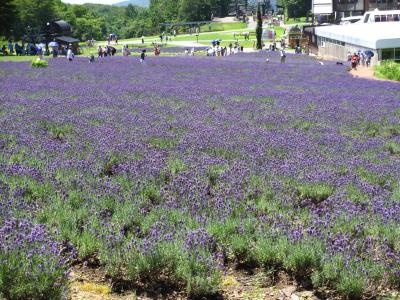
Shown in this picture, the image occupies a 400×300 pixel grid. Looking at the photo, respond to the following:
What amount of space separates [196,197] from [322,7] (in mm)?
88041

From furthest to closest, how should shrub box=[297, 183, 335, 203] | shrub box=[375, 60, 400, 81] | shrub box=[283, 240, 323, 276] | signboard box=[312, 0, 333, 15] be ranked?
signboard box=[312, 0, 333, 15], shrub box=[375, 60, 400, 81], shrub box=[297, 183, 335, 203], shrub box=[283, 240, 323, 276]

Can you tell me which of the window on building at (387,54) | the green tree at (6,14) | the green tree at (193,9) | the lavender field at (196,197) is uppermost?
the green tree at (193,9)

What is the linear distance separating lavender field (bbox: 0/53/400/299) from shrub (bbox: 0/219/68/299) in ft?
0.04

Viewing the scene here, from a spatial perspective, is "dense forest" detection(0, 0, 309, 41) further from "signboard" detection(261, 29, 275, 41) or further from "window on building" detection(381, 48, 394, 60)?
"window on building" detection(381, 48, 394, 60)

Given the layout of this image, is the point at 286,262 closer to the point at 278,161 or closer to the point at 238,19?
the point at 278,161

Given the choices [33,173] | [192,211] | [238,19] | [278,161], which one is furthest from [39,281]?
[238,19]

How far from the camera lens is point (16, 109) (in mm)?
13945

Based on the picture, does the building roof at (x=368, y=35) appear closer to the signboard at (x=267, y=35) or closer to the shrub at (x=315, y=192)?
the signboard at (x=267, y=35)

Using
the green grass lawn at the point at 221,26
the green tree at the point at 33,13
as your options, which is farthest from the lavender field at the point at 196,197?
the green grass lawn at the point at 221,26

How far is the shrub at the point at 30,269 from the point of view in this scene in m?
4.25

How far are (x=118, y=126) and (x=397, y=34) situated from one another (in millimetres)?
38188

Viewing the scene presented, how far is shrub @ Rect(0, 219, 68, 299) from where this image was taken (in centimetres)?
425

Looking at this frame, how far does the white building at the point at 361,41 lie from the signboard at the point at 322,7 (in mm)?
23348

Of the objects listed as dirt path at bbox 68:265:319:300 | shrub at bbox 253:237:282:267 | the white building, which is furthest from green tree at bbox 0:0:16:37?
shrub at bbox 253:237:282:267
